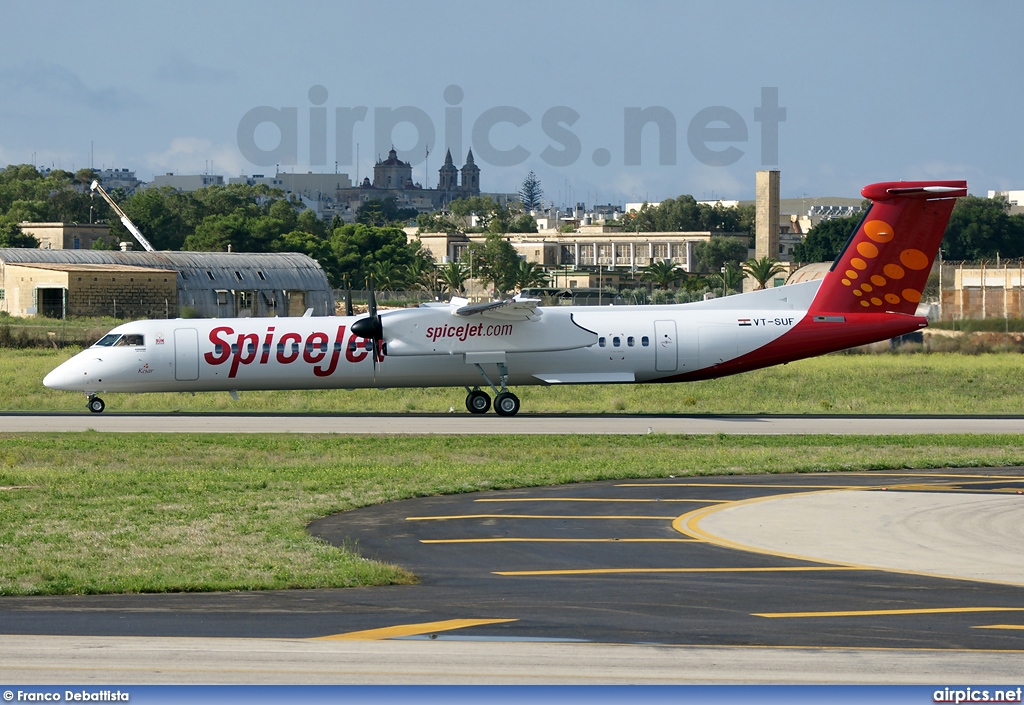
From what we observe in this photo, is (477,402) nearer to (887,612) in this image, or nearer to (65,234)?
(887,612)

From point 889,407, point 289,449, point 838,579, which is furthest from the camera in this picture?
point 889,407

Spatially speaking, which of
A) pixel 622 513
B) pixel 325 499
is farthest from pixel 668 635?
pixel 325 499

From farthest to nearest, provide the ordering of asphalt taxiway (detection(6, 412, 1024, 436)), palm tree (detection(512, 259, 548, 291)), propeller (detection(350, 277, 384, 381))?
1. palm tree (detection(512, 259, 548, 291))
2. propeller (detection(350, 277, 384, 381))
3. asphalt taxiway (detection(6, 412, 1024, 436))

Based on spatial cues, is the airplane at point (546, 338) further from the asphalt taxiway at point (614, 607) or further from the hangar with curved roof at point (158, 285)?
the hangar with curved roof at point (158, 285)

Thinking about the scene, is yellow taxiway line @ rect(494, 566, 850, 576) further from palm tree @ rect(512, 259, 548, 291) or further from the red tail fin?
palm tree @ rect(512, 259, 548, 291)

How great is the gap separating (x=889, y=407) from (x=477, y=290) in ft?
317

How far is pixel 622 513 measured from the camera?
19.0m

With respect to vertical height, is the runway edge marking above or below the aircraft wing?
below

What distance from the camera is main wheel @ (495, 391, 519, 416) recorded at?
35.9 m

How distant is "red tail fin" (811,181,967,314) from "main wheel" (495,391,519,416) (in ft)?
29.9

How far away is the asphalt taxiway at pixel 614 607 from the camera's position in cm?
986

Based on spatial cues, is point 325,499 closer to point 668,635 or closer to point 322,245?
point 668,635

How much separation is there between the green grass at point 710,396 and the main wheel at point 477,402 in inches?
68.9

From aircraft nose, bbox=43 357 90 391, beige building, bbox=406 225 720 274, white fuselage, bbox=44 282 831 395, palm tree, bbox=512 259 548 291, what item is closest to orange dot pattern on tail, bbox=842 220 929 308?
white fuselage, bbox=44 282 831 395
